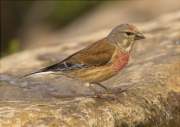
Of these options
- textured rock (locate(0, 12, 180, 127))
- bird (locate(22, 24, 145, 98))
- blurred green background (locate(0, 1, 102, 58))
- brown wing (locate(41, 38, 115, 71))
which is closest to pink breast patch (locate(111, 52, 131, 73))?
bird (locate(22, 24, 145, 98))

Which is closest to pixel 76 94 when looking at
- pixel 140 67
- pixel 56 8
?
pixel 140 67

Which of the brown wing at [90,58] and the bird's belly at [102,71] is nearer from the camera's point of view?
the bird's belly at [102,71]

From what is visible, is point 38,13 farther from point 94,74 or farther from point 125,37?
point 94,74

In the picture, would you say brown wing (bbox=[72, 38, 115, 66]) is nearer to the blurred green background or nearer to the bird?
Result: the bird

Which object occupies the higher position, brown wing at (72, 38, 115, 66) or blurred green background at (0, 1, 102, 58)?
blurred green background at (0, 1, 102, 58)

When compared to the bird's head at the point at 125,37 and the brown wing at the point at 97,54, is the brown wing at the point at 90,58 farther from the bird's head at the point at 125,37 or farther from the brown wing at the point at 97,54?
the bird's head at the point at 125,37

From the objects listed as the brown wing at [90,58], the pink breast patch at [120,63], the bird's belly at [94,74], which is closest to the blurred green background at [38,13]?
the brown wing at [90,58]

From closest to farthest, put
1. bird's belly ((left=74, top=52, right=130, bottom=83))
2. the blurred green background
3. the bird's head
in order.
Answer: bird's belly ((left=74, top=52, right=130, bottom=83)) → the bird's head → the blurred green background
